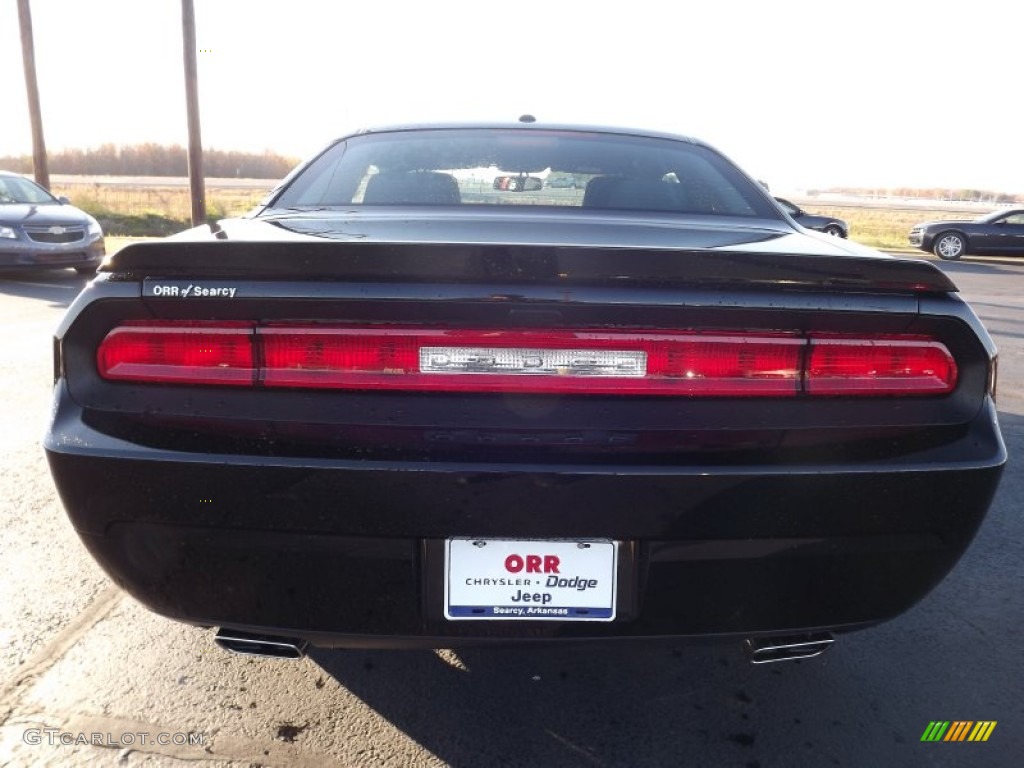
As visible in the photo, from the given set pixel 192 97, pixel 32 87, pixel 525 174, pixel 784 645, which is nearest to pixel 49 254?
pixel 192 97

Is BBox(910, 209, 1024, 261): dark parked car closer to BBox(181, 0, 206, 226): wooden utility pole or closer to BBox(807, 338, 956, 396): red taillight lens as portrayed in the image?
BBox(181, 0, 206, 226): wooden utility pole

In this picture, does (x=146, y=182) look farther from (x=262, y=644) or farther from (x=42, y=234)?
(x=262, y=644)

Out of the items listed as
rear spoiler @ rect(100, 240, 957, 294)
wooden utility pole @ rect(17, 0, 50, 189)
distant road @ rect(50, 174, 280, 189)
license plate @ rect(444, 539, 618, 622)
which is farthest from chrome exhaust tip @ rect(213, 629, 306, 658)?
distant road @ rect(50, 174, 280, 189)

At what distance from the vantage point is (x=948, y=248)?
58.9 feet

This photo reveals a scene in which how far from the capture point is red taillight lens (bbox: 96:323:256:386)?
161cm

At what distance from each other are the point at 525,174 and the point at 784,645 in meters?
1.78

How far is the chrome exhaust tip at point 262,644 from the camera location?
1750 millimetres

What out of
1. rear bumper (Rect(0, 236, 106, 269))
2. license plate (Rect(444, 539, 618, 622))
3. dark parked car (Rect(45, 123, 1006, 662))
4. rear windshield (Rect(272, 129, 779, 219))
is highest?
rear windshield (Rect(272, 129, 779, 219))

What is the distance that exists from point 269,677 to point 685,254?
1.61 m

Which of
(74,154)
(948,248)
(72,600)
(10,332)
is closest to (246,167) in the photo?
(74,154)

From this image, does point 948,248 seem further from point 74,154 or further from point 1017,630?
point 74,154

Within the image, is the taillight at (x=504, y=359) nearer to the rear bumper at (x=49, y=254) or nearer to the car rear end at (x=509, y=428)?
the car rear end at (x=509, y=428)

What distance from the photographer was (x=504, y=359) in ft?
5.19

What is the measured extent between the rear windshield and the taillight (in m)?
1.00
